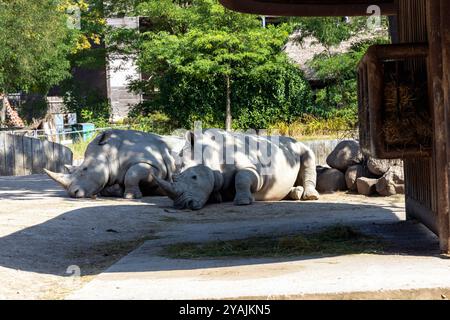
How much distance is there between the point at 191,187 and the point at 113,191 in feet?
9.36

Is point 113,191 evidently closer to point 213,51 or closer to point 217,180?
point 217,180

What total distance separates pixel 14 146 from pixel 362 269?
17965mm

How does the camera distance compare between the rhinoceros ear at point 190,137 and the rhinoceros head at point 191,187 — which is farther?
the rhinoceros ear at point 190,137

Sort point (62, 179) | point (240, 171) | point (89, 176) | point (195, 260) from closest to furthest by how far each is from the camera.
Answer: point (195, 260) < point (240, 171) < point (89, 176) < point (62, 179)

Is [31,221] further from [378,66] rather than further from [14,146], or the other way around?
[14,146]

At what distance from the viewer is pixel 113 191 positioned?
1762 cm

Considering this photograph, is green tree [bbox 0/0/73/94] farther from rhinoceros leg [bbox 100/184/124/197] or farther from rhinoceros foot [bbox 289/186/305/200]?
rhinoceros foot [bbox 289/186/305/200]

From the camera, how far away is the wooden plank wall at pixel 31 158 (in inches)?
969

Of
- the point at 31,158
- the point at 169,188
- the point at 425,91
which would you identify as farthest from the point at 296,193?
the point at 31,158

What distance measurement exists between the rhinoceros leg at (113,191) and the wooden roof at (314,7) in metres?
6.15

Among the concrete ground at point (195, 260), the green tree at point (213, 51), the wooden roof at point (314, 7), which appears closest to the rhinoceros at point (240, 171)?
the concrete ground at point (195, 260)

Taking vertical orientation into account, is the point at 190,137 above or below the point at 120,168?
above

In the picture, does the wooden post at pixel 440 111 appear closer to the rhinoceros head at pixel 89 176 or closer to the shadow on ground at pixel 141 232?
the shadow on ground at pixel 141 232
